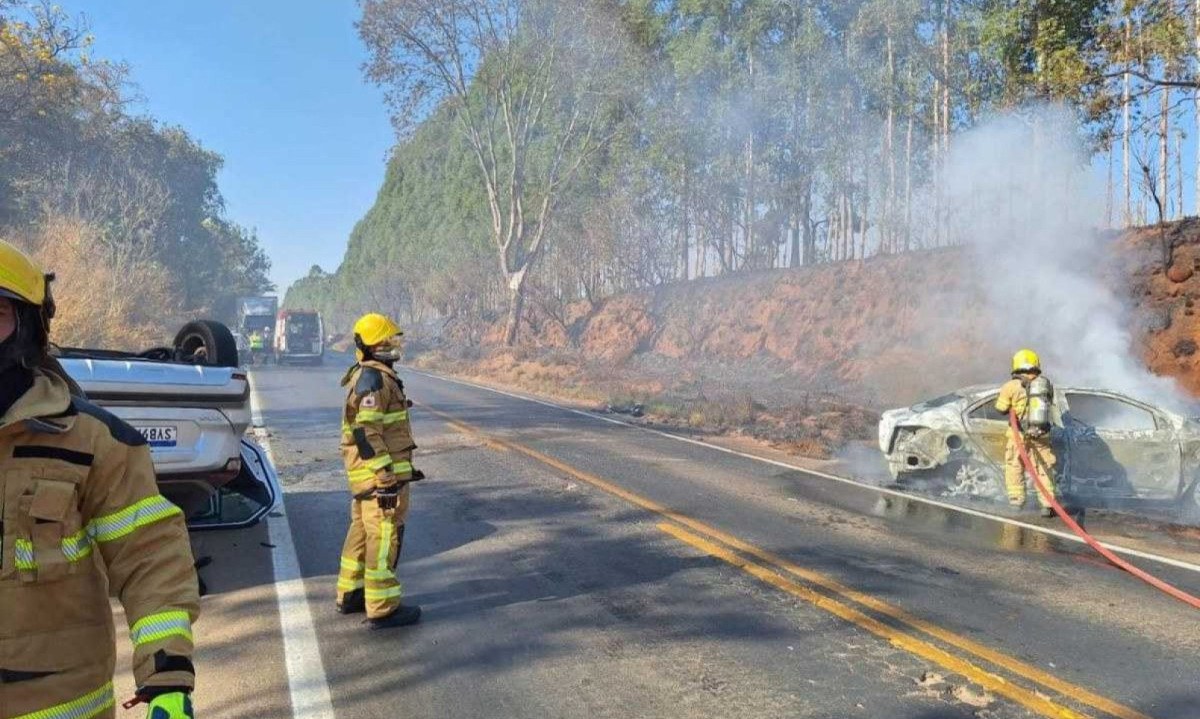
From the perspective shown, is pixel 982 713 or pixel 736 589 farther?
pixel 736 589

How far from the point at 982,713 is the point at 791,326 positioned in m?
25.9

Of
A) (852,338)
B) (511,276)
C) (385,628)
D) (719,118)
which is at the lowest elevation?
(385,628)

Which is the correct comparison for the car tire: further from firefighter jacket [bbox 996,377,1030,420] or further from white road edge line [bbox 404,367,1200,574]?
firefighter jacket [bbox 996,377,1030,420]

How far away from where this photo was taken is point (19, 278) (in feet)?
6.21

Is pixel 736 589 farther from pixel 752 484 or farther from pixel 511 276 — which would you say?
pixel 511 276

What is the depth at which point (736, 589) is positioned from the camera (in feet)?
18.2

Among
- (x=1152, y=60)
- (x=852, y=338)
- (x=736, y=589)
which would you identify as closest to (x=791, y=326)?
(x=852, y=338)

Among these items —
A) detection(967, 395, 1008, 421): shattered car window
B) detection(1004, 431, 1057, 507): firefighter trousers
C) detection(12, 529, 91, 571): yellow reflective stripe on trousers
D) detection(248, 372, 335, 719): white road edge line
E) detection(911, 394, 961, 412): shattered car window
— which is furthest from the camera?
detection(911, 394, 961, 412): shattered car window

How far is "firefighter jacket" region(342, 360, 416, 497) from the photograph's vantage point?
4.88m

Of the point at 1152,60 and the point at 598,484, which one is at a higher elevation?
the point at 1152,60

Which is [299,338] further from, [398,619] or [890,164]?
[398,619]

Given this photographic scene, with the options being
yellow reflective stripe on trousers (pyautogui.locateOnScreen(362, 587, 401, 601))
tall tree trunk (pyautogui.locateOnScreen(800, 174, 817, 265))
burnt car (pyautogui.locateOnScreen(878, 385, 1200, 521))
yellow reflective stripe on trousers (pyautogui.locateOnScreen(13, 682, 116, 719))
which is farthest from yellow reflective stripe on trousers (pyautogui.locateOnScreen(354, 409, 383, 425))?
tall tree trunk (pyautogui.locateOnScreen(800, 174, 817, 265))

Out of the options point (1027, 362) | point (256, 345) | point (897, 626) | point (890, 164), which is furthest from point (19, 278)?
point (256, 345)

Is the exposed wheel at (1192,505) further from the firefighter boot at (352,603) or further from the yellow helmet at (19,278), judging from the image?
the yellow helmet at (19,278)
